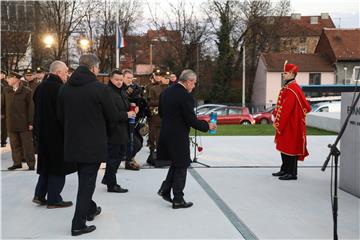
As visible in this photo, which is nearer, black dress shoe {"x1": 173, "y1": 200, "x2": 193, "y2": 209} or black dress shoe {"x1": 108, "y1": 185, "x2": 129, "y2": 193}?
black dress shoe {"x1": 173, "y1": 200, "x2": 193, "y2": 209}

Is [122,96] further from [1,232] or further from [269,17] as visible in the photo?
[269,17]

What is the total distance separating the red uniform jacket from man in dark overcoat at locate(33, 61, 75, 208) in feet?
11.7

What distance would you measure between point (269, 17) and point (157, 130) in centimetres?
→ 4607

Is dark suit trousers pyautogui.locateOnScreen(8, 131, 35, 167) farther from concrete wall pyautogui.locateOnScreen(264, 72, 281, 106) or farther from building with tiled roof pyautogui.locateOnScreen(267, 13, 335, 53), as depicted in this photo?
building with tiled roof pyautogui.locateOnScreen(267, 13, 335, 53)

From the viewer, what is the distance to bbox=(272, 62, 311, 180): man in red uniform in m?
7.43

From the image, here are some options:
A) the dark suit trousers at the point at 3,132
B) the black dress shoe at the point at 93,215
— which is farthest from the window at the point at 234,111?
the black dress shoe at the point at 93,215

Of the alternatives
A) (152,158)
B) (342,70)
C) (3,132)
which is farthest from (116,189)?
Result: (342,70)

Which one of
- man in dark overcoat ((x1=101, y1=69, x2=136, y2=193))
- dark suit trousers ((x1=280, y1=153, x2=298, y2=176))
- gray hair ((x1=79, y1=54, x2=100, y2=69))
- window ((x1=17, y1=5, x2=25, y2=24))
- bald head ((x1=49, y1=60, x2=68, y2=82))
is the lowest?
dark suit trousers ((x1=280, y1=153, x2=298, y2=176))

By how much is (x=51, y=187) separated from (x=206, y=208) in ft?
6.41

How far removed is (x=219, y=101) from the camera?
165 ft

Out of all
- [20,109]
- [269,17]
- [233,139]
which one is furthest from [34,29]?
[20,109]

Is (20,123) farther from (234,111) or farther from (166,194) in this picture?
(234,111)

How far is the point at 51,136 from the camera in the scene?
217 inches

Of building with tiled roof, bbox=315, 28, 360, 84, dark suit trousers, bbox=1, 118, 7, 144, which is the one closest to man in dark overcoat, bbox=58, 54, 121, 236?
dark suit trousers, bbox=1, 118, 7, 144
